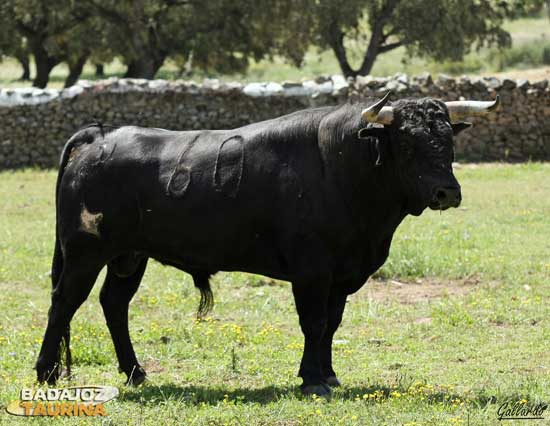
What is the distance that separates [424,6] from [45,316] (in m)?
24.1

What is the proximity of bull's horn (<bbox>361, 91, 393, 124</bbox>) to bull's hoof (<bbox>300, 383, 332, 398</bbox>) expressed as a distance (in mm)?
1758

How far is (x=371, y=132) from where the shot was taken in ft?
21.8

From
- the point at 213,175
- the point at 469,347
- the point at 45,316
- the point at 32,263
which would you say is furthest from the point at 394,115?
the point at 32,263

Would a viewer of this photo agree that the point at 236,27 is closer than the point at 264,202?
No

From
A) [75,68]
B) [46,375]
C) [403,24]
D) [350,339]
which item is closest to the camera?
[46,375]

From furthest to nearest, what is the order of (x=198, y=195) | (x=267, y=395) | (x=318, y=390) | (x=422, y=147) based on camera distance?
1. (x=198, y=195)
2. (x=267, y=395)
3. (x=318, y=390)
4. (x=422, y=147)

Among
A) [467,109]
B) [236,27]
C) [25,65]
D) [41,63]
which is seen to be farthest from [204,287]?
[25,65]

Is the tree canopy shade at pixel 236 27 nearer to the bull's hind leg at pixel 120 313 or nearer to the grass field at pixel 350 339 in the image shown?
the grass field at pixel 350 339

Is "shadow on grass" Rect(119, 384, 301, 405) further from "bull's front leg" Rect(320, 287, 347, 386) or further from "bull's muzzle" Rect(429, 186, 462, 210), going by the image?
"bull's muzzle" Rect(429, 186, 462, 210)

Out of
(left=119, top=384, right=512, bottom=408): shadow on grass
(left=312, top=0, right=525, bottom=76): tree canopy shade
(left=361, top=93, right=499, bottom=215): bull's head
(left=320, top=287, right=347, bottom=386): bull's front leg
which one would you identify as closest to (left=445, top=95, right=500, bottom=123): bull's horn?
(left=361, top=93, right=499, bottom=215): bull's head

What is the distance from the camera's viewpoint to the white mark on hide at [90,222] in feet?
23.2

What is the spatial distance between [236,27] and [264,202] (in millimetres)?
26955

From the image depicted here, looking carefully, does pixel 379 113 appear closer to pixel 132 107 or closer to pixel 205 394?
pixel 205 394

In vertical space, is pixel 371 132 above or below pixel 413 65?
above
